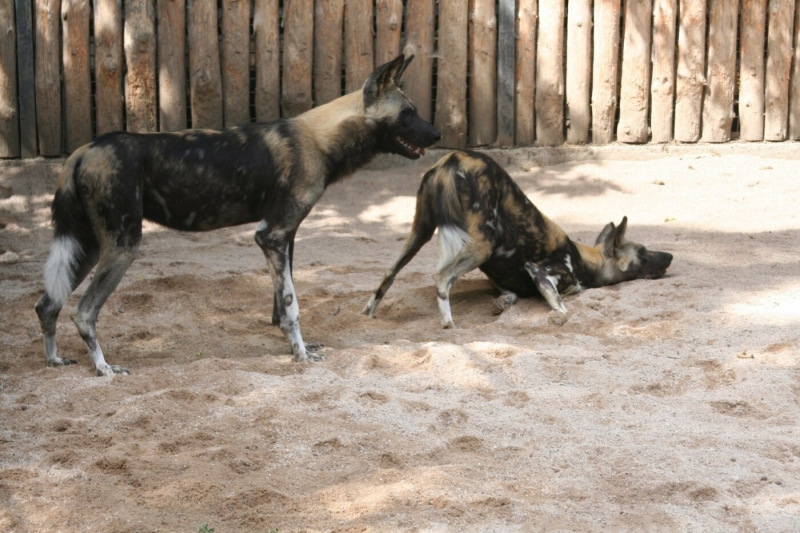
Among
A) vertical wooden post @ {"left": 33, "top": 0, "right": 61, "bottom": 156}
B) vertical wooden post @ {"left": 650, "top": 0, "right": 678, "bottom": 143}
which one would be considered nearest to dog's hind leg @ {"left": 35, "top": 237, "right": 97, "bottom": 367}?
vertical wooden post @ {"left": 33, "top": 0, "right": 61, "bottom": 156}

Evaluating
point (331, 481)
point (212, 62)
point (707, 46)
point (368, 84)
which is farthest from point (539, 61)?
point (331, 481)

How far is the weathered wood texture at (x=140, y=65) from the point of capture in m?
8.87

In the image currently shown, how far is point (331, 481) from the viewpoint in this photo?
145 inches

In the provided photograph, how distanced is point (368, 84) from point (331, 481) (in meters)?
2.86

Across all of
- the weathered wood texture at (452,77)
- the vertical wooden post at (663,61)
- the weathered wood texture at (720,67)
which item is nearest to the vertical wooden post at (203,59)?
the weathered wood texture at (452,77)

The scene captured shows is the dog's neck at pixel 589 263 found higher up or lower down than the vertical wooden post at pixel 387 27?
lower down

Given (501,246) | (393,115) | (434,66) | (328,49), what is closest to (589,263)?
(501,246)

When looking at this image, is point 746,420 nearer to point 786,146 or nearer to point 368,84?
point 368,84

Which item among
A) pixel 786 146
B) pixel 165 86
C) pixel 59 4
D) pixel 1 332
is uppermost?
pixel 59 4

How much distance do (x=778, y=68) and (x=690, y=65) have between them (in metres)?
0.87

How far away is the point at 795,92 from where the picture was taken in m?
9.44

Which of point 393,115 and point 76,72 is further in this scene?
point 76,72

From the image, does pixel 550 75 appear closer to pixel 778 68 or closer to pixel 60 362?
pixel 778 68

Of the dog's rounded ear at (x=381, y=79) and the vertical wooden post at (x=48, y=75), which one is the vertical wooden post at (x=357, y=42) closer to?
the vertical wooden post at (x=48, y=75)
